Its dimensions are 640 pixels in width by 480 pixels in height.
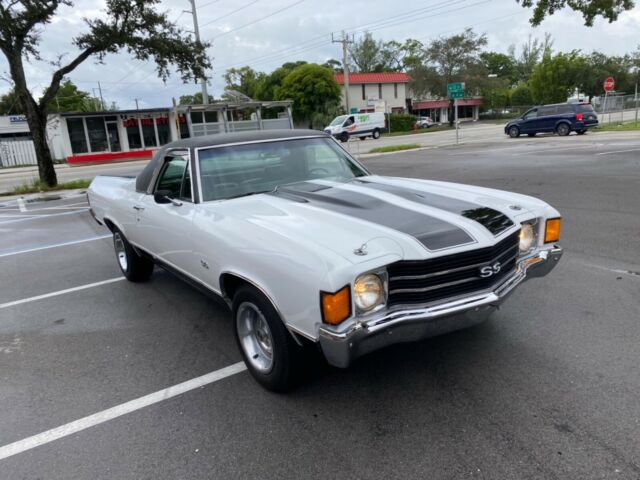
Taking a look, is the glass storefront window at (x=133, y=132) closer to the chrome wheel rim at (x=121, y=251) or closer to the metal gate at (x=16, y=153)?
the metal gate at (x=16, y=153)

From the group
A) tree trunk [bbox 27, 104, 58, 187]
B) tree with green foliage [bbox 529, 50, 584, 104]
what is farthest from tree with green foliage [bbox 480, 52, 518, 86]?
tree trunk [bbox 27, 104, 58, 187]

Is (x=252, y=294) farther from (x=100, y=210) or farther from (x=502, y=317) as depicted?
(x=100, y=210)

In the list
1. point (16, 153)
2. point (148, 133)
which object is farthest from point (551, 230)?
point (16, 153)

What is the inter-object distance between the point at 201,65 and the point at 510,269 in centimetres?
1762

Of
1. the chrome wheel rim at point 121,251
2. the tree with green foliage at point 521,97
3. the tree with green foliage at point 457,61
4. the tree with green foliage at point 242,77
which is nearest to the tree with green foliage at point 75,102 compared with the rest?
the tree with green foliage at point 242,77

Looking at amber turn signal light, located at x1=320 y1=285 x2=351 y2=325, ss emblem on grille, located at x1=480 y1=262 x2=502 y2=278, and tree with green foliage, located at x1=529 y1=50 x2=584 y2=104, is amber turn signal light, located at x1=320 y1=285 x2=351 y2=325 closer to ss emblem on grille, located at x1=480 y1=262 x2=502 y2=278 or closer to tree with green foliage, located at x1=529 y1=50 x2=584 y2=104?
ss emblem on grille, located at x1=480 y1=262 x2=502 y2=278

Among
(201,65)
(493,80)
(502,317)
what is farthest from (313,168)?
(493,80)

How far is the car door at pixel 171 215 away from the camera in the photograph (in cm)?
384

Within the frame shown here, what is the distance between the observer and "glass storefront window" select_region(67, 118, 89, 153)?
34.2 meters

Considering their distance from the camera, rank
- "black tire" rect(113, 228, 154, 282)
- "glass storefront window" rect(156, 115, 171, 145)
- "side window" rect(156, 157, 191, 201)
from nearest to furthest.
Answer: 1. "side window" rect(156, 157, 191, 201)
2. "black tire" rect(113, 228, 154, 282)
3. "glass storefront window" rect(156, 115, 171, 145)

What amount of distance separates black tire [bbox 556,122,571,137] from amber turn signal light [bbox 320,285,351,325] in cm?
2594

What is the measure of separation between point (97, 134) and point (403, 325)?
37549 mm

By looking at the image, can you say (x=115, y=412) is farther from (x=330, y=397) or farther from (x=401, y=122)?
(x=401, y=122)

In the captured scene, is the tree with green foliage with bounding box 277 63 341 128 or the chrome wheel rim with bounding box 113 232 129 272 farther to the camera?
the tree with green foliage with bounding box 277 63 341 128
